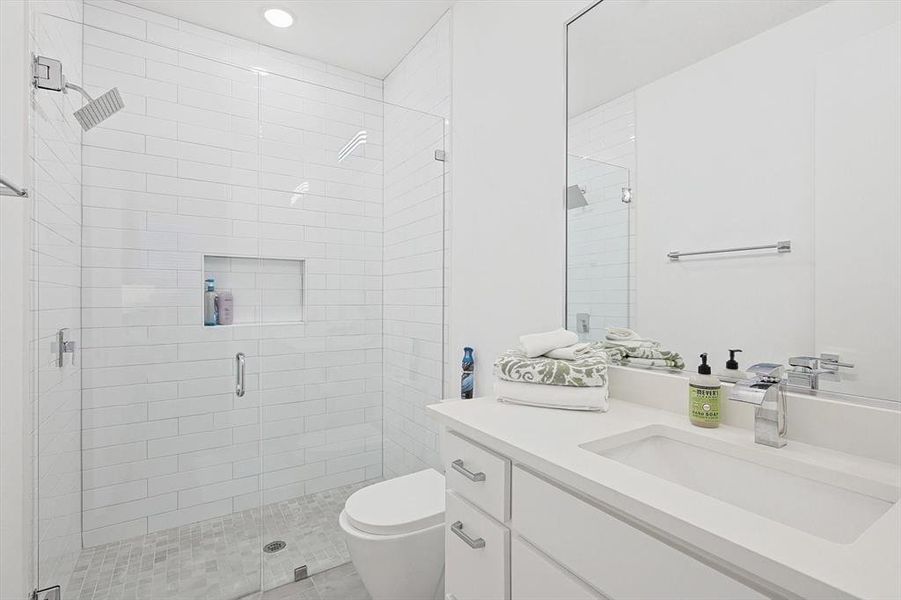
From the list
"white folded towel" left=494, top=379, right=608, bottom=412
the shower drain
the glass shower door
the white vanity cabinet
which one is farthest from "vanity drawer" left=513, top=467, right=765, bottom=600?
the shower drain

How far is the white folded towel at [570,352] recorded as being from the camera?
1.21 metres

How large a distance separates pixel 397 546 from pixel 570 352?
2.90 feet

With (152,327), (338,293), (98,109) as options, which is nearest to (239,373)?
(152,327)

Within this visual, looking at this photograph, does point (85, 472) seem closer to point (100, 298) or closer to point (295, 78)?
point (100, 298)

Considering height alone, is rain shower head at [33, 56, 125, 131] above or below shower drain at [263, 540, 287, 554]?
above

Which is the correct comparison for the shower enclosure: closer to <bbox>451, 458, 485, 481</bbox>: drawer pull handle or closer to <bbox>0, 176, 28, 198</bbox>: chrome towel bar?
A: <bbox>0, 176, 28, 198</bbox>: chrome towel bar

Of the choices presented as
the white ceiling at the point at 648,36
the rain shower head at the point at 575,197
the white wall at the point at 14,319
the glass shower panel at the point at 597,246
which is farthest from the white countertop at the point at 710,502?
the white wall at the point at 14,319

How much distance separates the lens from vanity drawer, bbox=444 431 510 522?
0.90m

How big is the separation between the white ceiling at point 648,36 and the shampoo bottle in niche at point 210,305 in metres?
1.78

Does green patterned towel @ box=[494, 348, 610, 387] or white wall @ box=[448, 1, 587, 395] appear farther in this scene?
white wall @ box=[448, 1, 587, 395]

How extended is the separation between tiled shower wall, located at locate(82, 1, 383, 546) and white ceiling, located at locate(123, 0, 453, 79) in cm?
10

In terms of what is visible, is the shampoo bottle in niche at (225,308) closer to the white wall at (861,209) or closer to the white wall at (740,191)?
the white wall at (740,191)

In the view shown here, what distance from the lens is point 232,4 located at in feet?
6.95

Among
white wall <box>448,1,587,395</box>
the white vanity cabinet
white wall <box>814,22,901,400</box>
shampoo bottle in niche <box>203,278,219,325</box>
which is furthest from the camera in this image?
shampoo bottle in niche <box>203,278,219,325</box>
